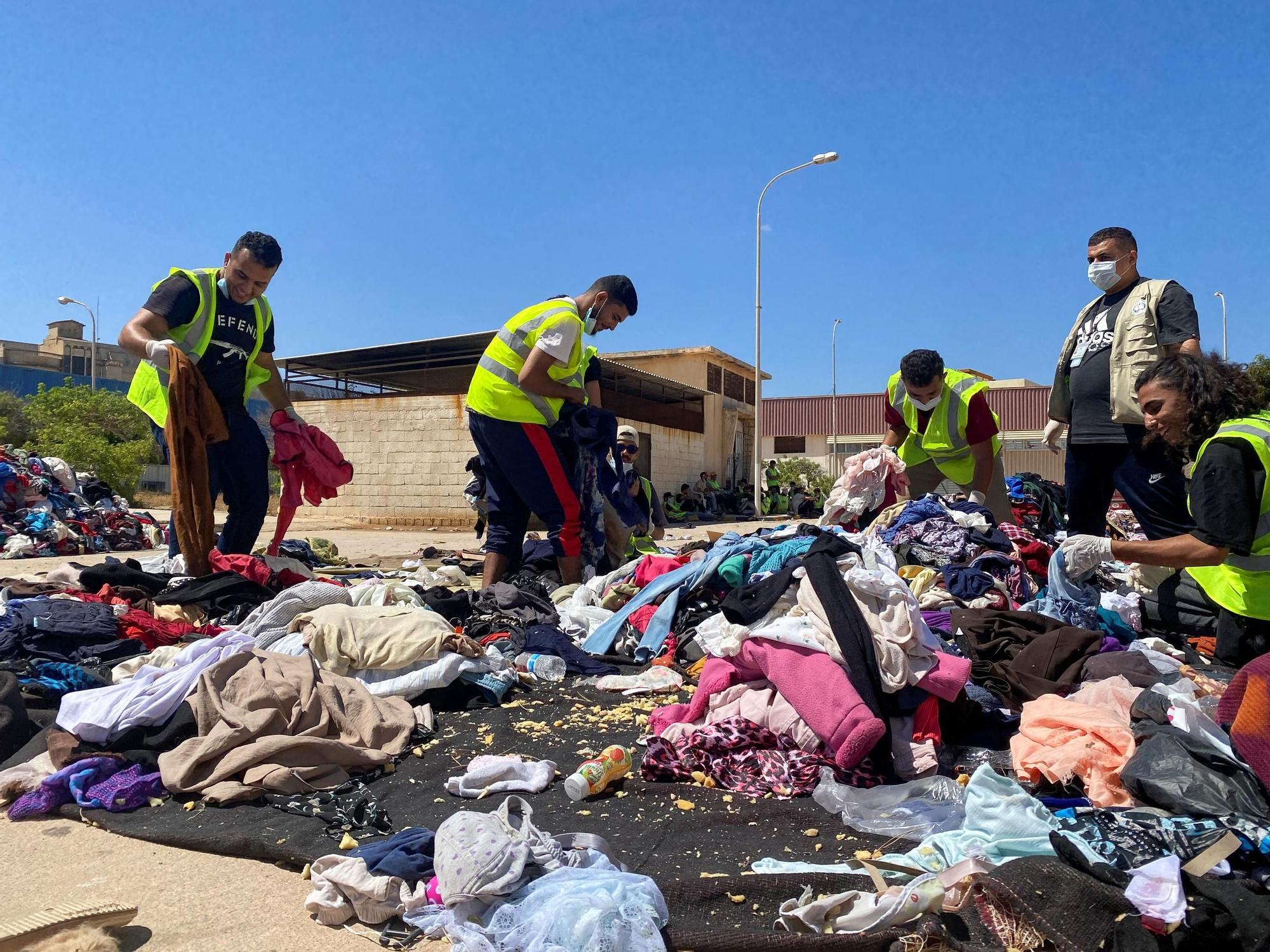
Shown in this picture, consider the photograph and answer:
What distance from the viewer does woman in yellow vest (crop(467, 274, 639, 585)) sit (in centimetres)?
495

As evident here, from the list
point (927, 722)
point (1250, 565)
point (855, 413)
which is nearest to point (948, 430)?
point (1250, 565)

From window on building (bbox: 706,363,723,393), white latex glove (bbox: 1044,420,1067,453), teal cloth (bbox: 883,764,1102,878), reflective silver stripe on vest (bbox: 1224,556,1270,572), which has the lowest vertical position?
teal cloth (bbox: 883,764,1102,878)

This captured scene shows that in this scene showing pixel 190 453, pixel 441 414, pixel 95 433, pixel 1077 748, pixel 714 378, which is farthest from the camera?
pixel 714 378

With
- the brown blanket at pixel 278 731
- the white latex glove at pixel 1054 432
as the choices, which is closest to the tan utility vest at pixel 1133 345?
the white latex glove at pixel 1054 432

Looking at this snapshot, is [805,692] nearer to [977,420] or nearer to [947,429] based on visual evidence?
[947,429]

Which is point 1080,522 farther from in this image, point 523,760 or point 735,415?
point 735,415

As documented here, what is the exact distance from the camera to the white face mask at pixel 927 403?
5.70 m

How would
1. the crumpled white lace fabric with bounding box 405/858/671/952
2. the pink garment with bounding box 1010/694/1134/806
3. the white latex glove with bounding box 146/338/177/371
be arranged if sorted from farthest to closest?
the white latex glove with bounding box 146/338/177/371 → the pink garment with bounding box 1010/694/1134/806 → the crumpled white lace fabric with bounding box 405/858/671/952

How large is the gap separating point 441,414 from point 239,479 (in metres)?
10.9

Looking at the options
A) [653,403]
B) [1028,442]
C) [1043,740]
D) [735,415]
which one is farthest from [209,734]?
[1028,442]

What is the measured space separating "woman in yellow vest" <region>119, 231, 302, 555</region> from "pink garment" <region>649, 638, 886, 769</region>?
10.7 ft

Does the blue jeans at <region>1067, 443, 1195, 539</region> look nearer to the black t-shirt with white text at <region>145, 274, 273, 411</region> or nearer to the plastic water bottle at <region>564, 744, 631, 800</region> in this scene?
the plastic water bottle at <region>564, 744, 631, 800</region>

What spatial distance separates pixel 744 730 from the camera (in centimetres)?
254

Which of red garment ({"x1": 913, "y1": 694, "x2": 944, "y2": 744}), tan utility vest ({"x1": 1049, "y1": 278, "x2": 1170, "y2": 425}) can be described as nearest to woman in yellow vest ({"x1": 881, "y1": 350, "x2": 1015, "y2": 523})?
tan utility vest ({"x1": 1049, "y1": 278, "x2": 1170, "y2": 425})
